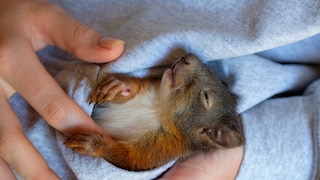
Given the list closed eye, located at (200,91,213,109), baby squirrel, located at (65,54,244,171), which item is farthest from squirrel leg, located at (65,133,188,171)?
closed eye, located at (200,91,213,109)

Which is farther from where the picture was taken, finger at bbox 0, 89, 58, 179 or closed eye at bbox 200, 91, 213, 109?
closed eye at bbox 200, 91, 213, 109

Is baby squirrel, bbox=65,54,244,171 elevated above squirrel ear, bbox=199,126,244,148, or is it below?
above

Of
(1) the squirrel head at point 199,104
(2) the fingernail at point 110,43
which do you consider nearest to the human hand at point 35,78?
(2) the fingernail at point 110,43

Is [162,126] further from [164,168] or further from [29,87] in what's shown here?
[29,87]

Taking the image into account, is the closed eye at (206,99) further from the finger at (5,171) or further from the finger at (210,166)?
the finger at (5,171)

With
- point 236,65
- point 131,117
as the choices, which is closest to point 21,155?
point 131,117

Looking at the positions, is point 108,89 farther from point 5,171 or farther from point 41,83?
point 5,171

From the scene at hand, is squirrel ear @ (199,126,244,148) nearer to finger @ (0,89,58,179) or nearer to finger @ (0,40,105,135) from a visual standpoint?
finger @ (0,40,105,135)

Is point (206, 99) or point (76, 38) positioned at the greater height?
point (76, 38)
